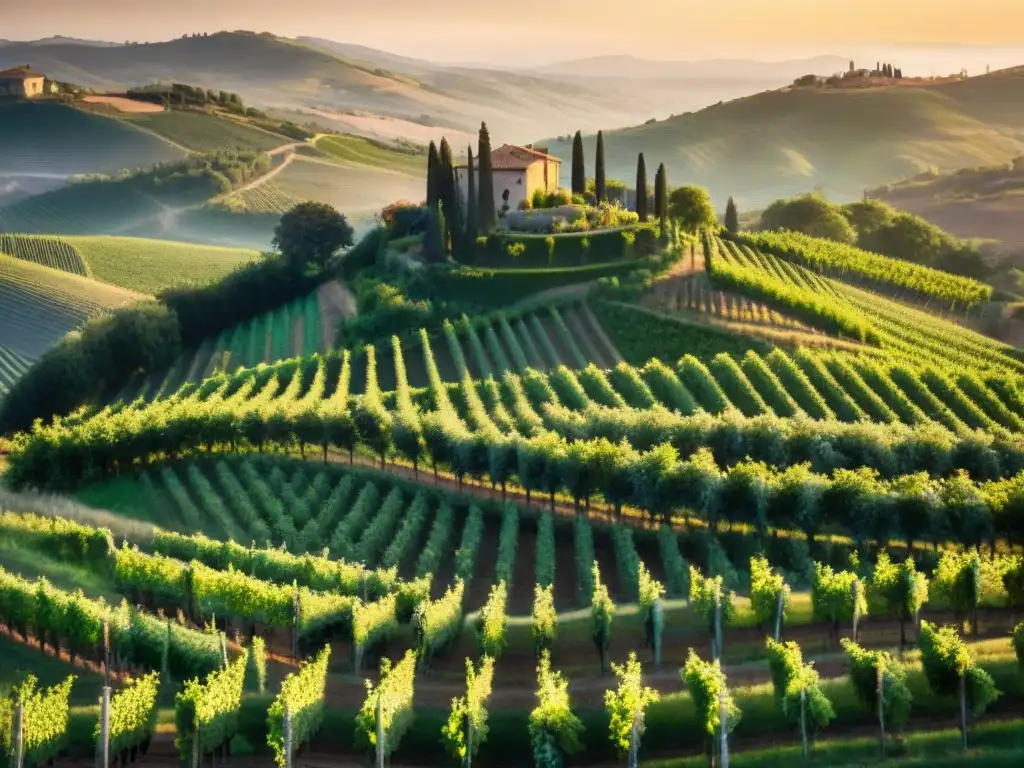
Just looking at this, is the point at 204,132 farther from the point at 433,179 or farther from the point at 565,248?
the point at 565,248

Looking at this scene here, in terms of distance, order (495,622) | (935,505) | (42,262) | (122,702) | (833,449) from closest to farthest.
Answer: (122,702) → (495,622) → (935,505) → (833,449) → (42,262)

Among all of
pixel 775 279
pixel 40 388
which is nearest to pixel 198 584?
pixel 40 388

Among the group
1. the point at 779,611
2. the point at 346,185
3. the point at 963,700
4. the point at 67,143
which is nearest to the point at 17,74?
the point at 67,143

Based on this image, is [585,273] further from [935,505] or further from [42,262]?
[42,262]

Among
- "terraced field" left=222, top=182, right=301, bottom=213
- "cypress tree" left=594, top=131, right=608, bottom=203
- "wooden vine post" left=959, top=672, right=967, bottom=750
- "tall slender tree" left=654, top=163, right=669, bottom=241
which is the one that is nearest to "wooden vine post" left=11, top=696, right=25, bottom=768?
"wooden vine post" left=959, top=672, right=967, bottom=750

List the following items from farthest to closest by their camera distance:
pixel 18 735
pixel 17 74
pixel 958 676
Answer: pixel 17 74 → pixel 958 676 → pixel 18 735

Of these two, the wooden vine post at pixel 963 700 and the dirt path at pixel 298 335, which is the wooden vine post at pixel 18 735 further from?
the dirt path at pixel 298 335

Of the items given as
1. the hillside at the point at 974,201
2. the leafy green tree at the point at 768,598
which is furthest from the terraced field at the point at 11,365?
the hillside at the point at 974,201

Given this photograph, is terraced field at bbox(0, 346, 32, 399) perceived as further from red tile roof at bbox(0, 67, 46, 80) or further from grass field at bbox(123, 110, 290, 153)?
red tile roof at bbox(0, 67, 46, 80)
